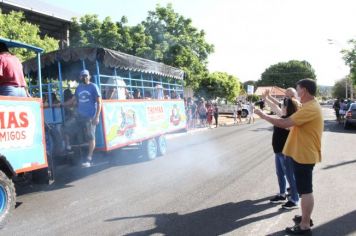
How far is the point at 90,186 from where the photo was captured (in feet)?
24.9

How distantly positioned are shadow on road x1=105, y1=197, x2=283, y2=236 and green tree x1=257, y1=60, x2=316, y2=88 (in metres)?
111

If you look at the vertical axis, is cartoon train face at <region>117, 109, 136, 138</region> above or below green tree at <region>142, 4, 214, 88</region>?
below

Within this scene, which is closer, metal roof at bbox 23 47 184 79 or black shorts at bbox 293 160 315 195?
black shorts at bbox 293 160 315 195

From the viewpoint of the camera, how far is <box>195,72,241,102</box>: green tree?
45562mm

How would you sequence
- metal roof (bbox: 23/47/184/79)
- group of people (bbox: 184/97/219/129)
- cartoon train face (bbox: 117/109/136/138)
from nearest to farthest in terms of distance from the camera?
1. metal roof (bbox: 23/47/184/79)
2. cartoon train face (bbox: 117/109/136/138)
3. group of people (bbox: 184/97/219/129)

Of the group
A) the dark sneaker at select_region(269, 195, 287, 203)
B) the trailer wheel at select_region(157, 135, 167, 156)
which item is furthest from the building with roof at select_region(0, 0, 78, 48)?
the dark sneaker at select_region(269, 195, 287, 203)

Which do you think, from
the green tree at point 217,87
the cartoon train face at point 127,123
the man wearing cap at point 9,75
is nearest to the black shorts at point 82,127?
the cartoon train face at point 127,123

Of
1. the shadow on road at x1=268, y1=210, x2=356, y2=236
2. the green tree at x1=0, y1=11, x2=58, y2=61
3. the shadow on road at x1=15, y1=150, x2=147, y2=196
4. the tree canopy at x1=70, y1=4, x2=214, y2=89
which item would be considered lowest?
the shadow on road at x1=268, y1=210, x2=356, y2=236

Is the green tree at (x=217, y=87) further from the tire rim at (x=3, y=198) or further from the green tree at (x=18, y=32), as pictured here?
the tire rim at (x=3, y=198)

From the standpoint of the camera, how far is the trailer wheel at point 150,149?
10695mm

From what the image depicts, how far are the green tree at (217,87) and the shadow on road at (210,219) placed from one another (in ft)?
126

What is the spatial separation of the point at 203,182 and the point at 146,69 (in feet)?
13.4

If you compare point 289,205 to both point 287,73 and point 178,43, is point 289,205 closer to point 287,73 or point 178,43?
point 178,43

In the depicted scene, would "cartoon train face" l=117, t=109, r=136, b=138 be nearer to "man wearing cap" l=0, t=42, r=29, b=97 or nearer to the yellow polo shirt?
"man wearing cap" l=0, t=42, r=29, b=97
